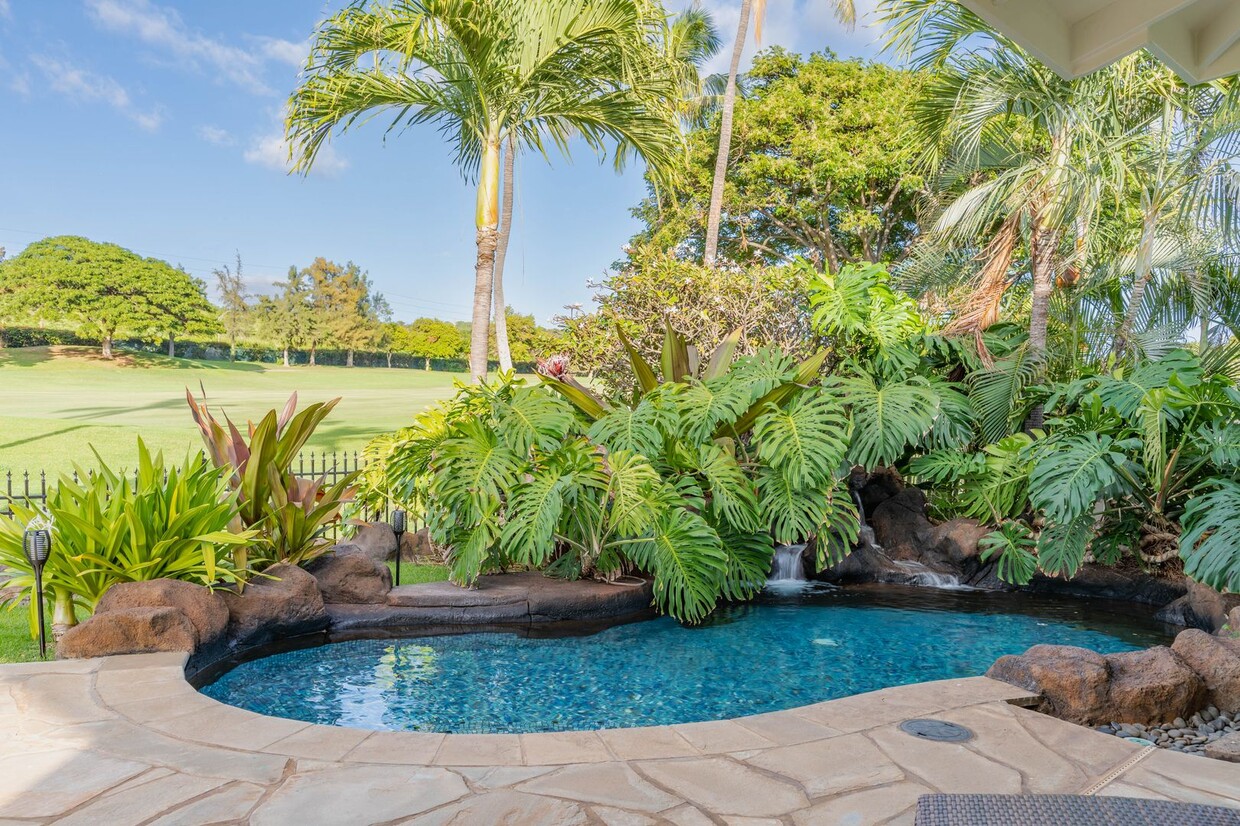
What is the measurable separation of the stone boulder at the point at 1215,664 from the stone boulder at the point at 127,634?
4993mm

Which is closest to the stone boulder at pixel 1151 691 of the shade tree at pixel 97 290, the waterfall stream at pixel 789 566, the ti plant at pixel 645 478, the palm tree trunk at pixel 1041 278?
the ti plant at pixel 645 478

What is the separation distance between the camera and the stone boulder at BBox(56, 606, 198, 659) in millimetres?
4086

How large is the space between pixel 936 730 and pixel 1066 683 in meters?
1.00

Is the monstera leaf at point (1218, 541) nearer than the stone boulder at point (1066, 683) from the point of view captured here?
No

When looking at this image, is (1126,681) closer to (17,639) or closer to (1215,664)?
(1215,664)

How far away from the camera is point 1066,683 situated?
3713 millimetres

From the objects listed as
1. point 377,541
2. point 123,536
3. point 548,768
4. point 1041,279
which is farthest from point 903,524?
point 123,536

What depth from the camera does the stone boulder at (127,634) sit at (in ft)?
13.4

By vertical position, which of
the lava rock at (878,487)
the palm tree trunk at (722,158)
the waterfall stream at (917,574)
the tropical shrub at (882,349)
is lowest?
the waterfall stream at (917,574)

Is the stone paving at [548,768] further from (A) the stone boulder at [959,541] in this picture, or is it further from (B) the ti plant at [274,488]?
(A) the stone boulder at [959,541]

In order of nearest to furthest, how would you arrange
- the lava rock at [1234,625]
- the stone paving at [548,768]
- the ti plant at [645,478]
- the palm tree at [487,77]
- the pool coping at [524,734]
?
the stone paving at [548,768]
the pool coping at [524,734]
the lava rock at [1234,625]
the ti plant at [645,478]
the palm tree at [487,77]

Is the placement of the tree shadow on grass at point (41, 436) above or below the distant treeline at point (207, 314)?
below

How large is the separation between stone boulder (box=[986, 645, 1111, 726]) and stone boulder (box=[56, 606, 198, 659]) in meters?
4.01

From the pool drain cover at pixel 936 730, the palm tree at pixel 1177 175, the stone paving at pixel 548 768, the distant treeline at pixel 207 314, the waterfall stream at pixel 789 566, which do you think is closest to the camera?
the stone paving at pixel 548 768
